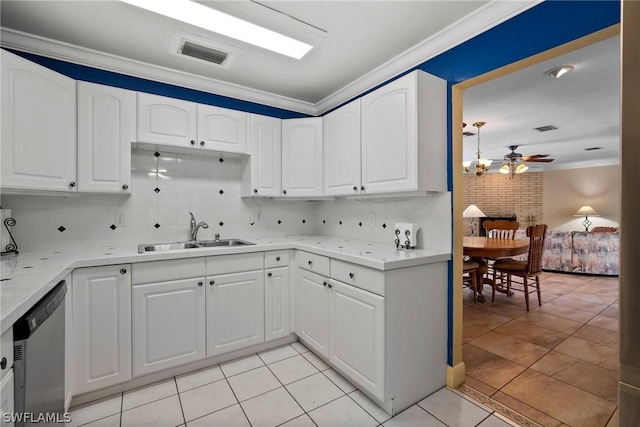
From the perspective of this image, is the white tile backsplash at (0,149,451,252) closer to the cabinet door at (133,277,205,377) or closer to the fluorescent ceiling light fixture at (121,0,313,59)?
the cabinet door at (133,277,205,377)

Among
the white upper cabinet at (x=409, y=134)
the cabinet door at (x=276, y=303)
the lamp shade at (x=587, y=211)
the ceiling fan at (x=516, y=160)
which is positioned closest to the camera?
the white upper cabinet at (x=409, y=134)

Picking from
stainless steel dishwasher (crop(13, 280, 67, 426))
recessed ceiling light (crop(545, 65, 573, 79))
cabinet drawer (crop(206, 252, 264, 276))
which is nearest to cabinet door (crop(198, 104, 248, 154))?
cabinet drawer (crop(206, 252, 264, 276))

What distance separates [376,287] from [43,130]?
7.58 feet

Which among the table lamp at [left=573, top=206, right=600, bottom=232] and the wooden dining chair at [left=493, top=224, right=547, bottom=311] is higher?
the table lamp at [left=573, top=206, right=600, bottom=232]

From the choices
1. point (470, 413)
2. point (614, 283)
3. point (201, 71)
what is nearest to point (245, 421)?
point (470, 413)

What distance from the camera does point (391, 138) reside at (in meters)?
2.16

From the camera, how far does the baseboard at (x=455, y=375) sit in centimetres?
209

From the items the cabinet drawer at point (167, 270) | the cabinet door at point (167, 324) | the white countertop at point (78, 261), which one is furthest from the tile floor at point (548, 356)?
the cabinet drawer at point (167, 270)

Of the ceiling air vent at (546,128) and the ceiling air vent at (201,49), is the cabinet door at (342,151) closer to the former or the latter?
the ceiling air vent at (201,49)

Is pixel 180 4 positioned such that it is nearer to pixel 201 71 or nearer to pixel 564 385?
pixel 201 71

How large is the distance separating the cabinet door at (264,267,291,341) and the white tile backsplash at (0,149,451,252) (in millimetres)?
700

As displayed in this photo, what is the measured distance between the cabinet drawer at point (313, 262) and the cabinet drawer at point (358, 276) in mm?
90

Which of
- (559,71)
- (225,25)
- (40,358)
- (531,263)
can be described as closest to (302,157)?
(225,25)

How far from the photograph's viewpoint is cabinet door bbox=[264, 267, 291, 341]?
2592 millimetres
